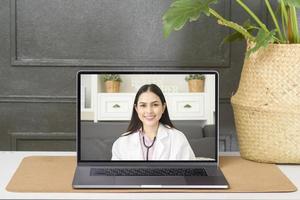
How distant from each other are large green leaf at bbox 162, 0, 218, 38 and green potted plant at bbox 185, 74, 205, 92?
112 millimetres

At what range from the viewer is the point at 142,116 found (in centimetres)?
126

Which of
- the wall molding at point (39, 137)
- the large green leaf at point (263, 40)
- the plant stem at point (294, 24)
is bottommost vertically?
the wall molding at point (39, 137)

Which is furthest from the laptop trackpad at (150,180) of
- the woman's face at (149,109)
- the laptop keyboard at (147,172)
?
the woman's face at (149,109)

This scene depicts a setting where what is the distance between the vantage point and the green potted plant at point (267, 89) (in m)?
1.27

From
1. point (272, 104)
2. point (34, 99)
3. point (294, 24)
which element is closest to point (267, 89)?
point (272, 104)

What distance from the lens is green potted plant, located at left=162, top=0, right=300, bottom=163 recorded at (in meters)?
1.27

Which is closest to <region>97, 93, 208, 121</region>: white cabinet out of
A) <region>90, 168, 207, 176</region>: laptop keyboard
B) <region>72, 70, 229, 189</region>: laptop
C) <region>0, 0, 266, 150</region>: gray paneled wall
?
<region>72, 70, 229, 189</region>: laptop

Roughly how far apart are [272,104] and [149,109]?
29 cm

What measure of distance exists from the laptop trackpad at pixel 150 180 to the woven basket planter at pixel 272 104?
0.26 metres

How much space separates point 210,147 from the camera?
1.29m

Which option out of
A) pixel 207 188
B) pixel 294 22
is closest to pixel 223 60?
pixel 294 22

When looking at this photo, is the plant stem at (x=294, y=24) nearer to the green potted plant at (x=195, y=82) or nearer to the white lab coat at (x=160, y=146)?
the green potted plant at (x=195, y=82)

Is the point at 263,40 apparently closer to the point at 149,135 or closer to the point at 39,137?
the point at 149,135

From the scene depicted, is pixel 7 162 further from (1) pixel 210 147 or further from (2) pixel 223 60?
(2) pixel 223 60
